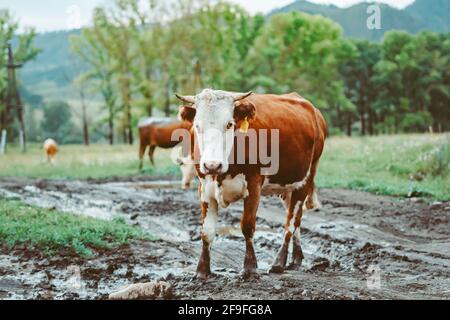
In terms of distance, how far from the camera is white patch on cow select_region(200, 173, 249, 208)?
559 cm

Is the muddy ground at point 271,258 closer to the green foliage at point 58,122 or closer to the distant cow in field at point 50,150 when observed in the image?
the distant cow in field at point 50,150

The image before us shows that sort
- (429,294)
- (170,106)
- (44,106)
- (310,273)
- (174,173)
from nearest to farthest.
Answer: (429,294)
(310,273)
(174,173)
(170,106)
(44,106)

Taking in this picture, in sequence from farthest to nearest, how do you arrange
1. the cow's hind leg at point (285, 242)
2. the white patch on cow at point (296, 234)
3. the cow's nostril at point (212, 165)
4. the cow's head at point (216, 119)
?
the white patch on cow at point (296, 234) < the cow's hind leg at point (285, 242) < the cow's head at point (216, 119) < the cow's nostril at point (212, 165)

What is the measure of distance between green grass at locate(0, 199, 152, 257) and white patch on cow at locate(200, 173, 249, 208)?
1.70m

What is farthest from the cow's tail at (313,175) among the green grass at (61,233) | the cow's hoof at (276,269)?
the green grass at (61,233)

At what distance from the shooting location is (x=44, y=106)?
44.4 metres

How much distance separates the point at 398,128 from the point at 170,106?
1537 cm

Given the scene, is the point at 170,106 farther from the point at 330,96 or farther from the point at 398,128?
the point at 398,128

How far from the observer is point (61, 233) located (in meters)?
7.13

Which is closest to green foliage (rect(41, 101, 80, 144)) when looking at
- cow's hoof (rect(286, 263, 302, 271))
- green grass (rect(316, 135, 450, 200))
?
green grass (rect(316, 135, 450, 200))

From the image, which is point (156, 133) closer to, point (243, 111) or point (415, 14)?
point (415, 14)

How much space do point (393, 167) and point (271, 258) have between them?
27.1ft

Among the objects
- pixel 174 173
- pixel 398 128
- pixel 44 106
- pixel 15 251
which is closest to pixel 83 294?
pixel 15 251

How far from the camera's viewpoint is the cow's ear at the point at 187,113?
5.39 meters
